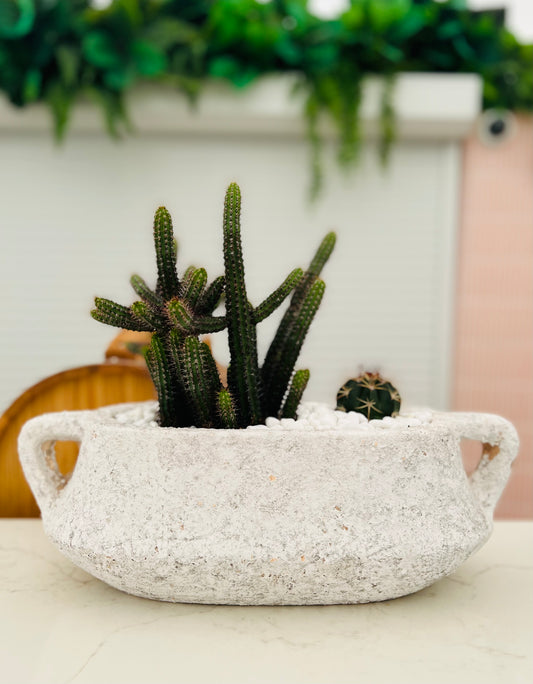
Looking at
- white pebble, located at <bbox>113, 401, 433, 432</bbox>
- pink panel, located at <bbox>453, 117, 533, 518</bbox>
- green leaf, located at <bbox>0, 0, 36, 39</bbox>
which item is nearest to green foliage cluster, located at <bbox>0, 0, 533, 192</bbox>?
green leaf, located at <bbox>0, 0, 36, 39</bbox>

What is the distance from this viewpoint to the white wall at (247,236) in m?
2.18

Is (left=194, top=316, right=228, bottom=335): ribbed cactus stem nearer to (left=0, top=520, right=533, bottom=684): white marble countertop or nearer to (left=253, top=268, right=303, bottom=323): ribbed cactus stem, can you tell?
(left=253, top=268, right=303, bottom=323): ribbed cactus stem

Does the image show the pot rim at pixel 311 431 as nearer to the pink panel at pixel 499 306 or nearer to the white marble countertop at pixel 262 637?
the white marble countertop at pixel 262 637

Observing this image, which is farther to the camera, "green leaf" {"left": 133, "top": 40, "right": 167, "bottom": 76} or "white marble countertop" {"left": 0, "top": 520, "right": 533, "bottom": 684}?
"green leaf" {"left": 133, "top": 40, "right": 167, "bottom": 76}

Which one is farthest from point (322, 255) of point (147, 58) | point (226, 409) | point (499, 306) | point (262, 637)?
point (499, 306)

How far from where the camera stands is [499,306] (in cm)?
226

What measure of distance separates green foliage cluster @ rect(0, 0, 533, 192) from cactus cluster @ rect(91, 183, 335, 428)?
1514 millimetres

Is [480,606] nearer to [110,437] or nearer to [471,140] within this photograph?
[110,437]

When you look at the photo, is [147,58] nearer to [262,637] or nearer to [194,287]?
[194,287]

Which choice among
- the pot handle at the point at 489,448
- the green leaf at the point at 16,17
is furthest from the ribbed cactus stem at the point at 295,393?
the green leaf at the point at 16,17

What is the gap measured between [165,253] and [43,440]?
0.17 m

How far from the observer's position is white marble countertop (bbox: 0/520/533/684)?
354 millimetres

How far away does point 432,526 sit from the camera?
42cm

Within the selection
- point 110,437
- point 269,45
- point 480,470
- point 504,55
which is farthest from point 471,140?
point 110,437
